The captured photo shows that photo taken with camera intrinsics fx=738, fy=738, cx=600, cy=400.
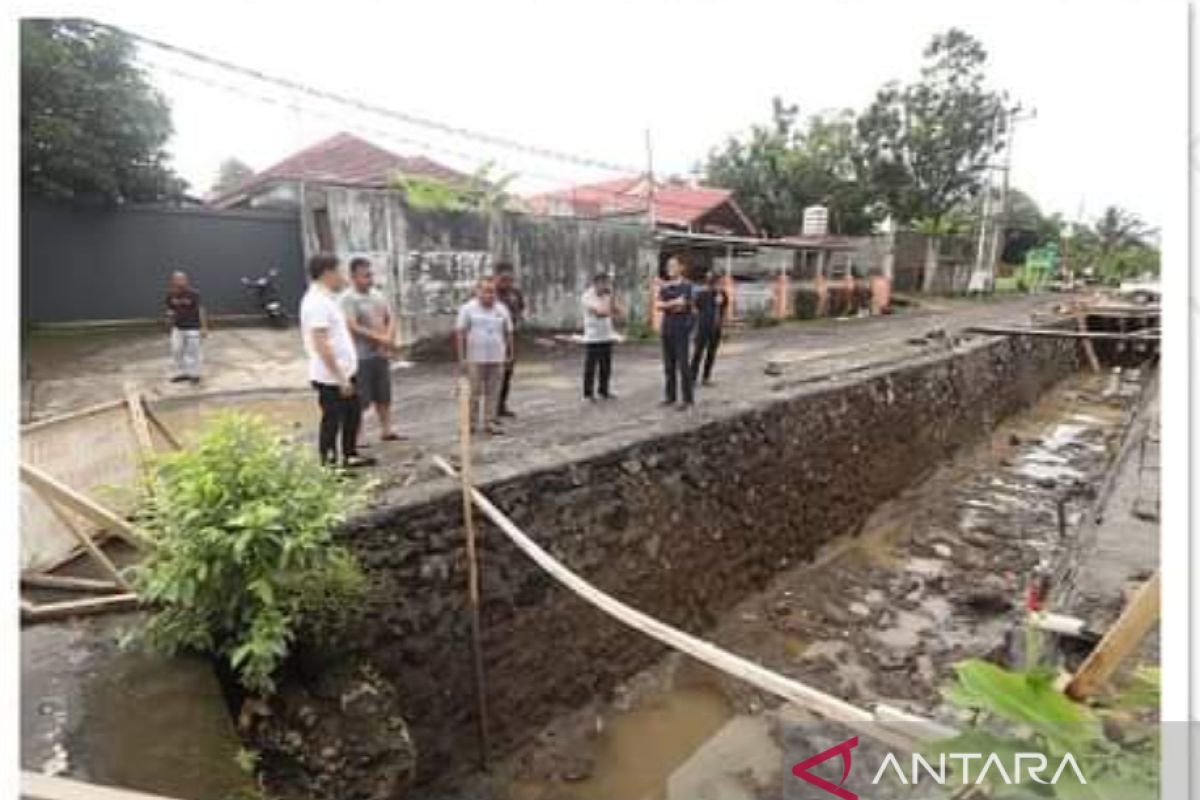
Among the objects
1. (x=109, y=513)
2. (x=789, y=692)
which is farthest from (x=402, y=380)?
(x=789, y=692)

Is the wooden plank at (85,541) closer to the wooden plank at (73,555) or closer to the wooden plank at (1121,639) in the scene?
the wooden plank at (73,555)

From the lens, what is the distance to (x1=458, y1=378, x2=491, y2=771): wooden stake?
4.04 m

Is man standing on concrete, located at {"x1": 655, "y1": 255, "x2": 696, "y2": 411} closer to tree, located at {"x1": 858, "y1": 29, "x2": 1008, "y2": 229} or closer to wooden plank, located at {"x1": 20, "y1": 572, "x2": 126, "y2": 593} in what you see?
wooden plank, located at {"x1": 20, "y1": 572, "x2": 126, "y2": 593}

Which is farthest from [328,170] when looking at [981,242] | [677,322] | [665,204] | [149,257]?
[981,242]

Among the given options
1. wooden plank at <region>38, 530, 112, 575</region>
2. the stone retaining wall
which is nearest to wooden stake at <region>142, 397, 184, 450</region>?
wooden plank at <region>38, 530, 112, 575</region>

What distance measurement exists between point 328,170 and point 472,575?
14.9m

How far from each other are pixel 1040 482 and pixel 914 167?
1969 centimetres

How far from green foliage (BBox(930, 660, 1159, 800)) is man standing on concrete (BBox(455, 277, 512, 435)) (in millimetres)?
4568

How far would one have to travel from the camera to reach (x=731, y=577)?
6.57 metres

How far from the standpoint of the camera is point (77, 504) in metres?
3.44

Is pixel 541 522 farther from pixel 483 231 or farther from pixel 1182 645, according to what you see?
pixel 483 231

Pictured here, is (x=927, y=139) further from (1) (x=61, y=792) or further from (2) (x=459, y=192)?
(1) (x=61, y=792)

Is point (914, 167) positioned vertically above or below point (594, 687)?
above

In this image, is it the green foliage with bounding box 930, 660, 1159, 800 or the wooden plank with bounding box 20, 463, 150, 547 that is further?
the wooden plank with bounding box 20, 463, 150, 547
